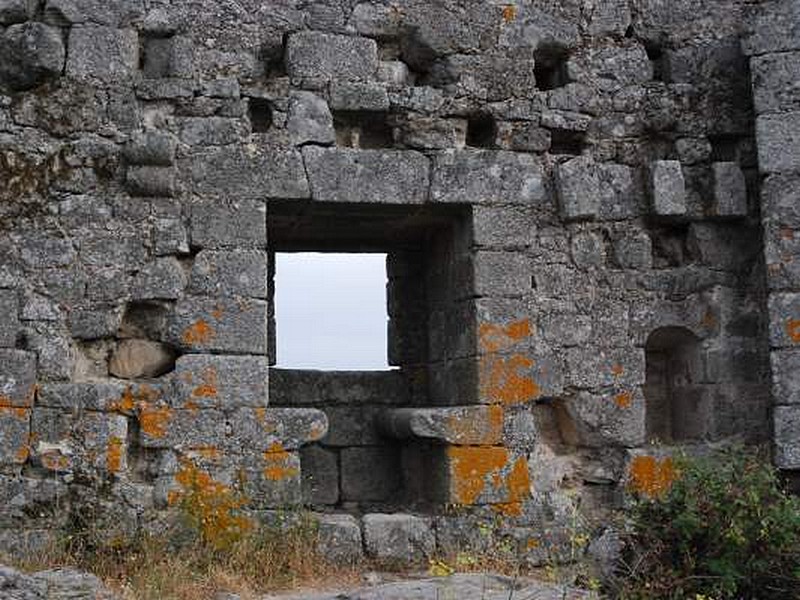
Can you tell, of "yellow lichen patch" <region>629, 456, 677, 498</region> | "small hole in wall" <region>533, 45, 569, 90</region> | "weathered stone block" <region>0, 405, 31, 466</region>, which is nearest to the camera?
"weathered stone block" <region>0, 405, 31, 466</region>

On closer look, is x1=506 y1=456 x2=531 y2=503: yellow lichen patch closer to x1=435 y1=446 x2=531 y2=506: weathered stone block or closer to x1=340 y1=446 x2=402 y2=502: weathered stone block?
x1=435 y1=446 x2=531 y2=506: weathered stone block

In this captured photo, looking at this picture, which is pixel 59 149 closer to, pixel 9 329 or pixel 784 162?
pixel 9 329

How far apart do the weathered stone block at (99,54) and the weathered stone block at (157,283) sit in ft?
3.64

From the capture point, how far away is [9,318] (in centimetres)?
646

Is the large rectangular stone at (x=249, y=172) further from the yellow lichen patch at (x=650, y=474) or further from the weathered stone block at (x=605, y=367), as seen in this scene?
the yellow lichen patch at (x=650, y=474)

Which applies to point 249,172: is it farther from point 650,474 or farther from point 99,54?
point 650,474

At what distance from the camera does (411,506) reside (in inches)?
295

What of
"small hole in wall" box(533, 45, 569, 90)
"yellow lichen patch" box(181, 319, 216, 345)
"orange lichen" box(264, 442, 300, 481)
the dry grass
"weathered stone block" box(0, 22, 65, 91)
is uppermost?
"small hole in wall" box(533, 45, 569, 90)

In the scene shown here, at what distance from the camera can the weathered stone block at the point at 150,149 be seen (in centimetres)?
674

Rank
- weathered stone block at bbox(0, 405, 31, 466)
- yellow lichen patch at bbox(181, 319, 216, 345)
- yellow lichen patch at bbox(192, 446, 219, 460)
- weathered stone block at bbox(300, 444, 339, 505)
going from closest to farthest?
weathered stone block at bbox(0, 405, 31, 466)
yellow lichen patch at bbox(192, 446, 219, 460)
yellow lichen patch at bbox(181, 319, 216, 345)
weathered stone block at bbox(300, 444, 339, 505)

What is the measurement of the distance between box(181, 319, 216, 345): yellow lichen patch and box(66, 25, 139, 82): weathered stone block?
148cm

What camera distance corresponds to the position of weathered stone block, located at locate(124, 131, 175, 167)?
6.74m

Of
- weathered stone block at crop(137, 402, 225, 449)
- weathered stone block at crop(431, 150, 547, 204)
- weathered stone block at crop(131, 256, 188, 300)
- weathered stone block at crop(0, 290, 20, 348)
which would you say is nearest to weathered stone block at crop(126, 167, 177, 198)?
weathered stone block at crop(131, 256, 188, 300)

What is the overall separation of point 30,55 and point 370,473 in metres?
3.47
